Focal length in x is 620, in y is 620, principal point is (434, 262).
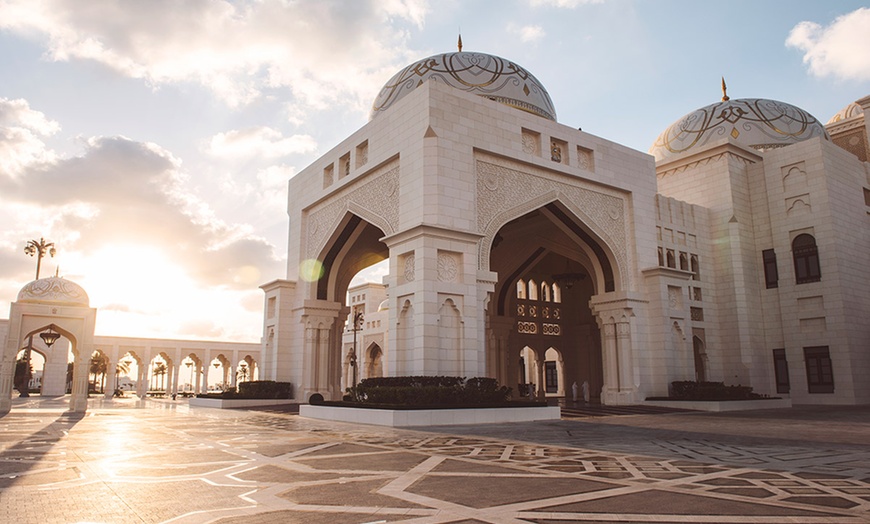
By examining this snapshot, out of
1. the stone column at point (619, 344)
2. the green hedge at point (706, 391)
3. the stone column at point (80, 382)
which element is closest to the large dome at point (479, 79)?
the stone column at point (619, 344)

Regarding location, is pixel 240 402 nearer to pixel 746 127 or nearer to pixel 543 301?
pixel 543 301

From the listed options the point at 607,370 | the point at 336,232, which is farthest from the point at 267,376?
the point at 607,370

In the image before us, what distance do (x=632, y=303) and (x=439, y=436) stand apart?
11.2m

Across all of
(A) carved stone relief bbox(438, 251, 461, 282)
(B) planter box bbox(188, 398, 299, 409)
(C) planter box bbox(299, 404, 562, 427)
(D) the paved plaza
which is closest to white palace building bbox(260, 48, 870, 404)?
(A) carved stone relief bbox(438, 251, 461, 282)

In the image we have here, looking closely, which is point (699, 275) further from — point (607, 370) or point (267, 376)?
point (267, 376)

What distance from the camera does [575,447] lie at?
7.47 meters

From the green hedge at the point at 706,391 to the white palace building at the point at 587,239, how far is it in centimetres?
61

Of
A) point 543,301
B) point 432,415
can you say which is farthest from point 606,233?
point 432,415

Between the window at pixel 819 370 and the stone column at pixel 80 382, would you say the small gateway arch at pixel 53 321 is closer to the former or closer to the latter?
the stone column at pixel 80 382

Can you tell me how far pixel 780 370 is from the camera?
70.3 feet

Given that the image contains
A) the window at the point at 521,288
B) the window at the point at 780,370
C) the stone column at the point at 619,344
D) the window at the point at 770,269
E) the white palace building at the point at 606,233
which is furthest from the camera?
the window at the point at 521,288

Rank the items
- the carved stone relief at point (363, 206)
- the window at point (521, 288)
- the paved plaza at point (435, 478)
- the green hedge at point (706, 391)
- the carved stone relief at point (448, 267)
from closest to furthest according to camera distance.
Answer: the paved plaza at point (435, 478)
the carved stone relief at point (448, 267)
the carved stone relief at point (363, 206)
the green hedge at point (706, 391)
the window at point (521, 288)

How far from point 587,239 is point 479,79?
6334 millimetres

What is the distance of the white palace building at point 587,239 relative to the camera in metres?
15.4
